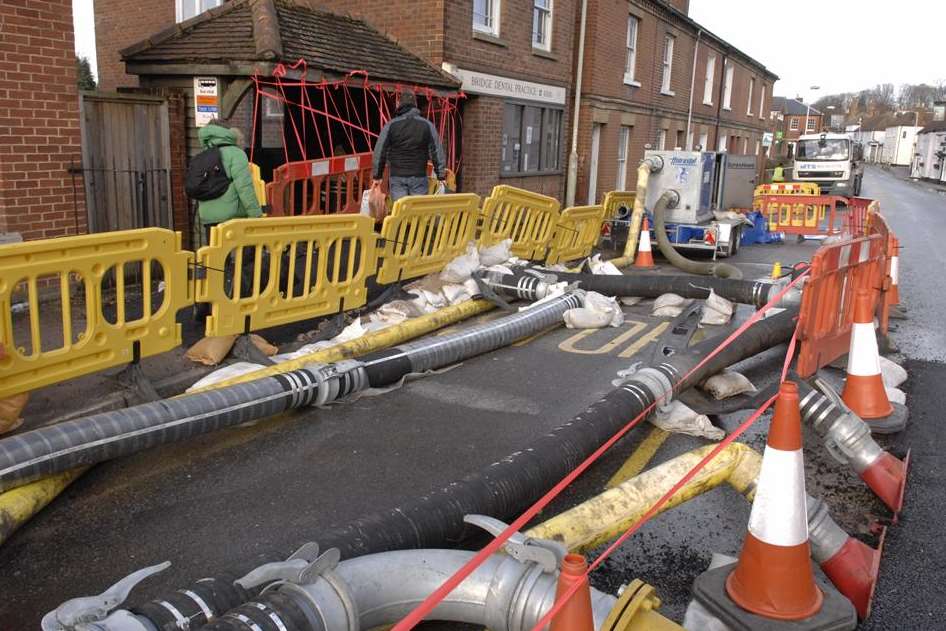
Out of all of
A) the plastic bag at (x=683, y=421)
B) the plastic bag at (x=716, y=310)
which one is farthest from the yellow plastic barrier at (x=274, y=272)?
the plastic bag at (x=716, y=310)

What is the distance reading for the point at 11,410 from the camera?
185 inches

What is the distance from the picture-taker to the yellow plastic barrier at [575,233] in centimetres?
1165

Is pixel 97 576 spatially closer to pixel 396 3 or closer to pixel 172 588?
pixel 172 588

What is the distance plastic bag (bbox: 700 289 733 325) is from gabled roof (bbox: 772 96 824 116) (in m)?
88.1

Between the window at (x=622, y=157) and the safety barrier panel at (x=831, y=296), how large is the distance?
599 inches

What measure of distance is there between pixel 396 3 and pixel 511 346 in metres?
9.15

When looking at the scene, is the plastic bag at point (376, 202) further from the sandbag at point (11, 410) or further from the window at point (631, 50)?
the window at point (631, 50)

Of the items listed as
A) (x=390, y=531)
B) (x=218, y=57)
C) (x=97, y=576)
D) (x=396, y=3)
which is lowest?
(x=97, y=576)

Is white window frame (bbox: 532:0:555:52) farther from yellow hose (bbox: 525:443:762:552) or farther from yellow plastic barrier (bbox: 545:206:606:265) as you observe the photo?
yellow hose (bbox: 525:443:762:552)

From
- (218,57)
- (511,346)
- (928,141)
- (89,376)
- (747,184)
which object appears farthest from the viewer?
(928,141)

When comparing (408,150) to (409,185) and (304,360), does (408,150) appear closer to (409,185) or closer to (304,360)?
(409,185)

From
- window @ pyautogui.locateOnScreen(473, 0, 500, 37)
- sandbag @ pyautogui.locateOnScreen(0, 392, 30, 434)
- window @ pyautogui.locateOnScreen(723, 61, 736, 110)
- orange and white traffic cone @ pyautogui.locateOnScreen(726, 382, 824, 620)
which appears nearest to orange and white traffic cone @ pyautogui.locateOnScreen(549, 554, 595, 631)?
orange and white traffic cone @ pyautogui.locateOnScreen(726, 382, 824, 620)

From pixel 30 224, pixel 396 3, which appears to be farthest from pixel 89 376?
pixel 396 3

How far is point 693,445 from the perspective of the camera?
507cm
